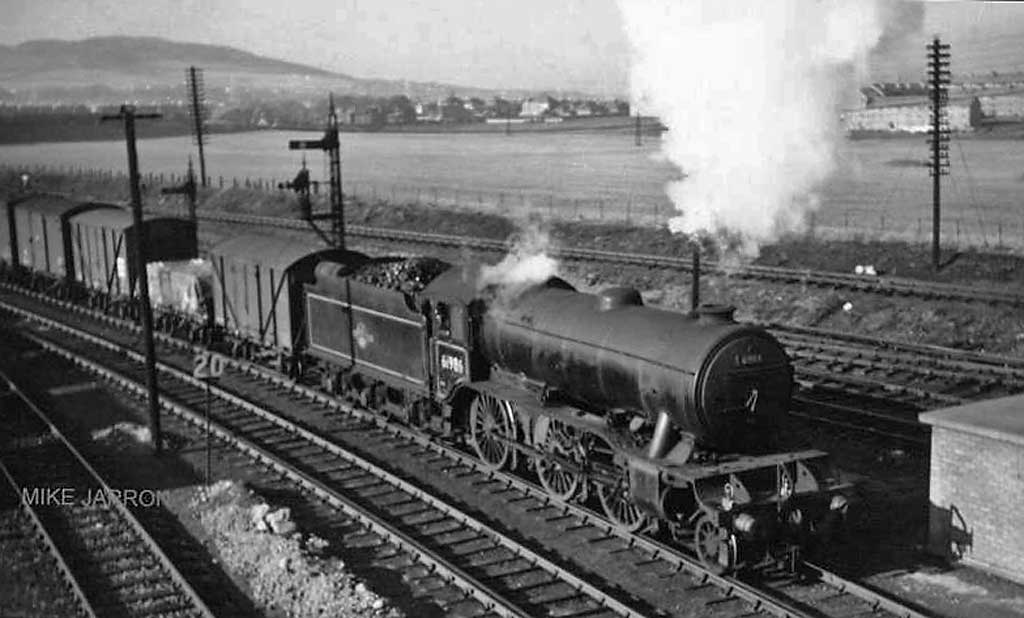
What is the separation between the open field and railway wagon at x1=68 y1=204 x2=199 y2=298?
67.9ft

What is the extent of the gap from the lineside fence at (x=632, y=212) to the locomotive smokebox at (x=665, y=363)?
24.5 meters

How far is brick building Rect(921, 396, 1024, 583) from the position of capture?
11.9 m

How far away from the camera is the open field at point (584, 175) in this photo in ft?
140

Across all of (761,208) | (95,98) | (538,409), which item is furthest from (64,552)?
(95,98)

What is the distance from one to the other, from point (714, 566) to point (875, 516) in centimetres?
349

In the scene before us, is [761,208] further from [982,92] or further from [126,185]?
[126,185]

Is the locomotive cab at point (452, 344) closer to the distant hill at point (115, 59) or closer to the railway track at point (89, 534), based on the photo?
the railway track at point (89, 534)

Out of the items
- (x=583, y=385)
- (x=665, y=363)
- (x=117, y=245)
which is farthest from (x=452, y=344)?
(x=117, y=245)

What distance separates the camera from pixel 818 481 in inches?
488

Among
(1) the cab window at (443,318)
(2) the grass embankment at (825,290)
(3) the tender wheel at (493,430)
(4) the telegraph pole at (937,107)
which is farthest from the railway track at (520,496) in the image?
(4) the telegraph pole at (937,107)

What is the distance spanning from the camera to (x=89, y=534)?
1468 cm

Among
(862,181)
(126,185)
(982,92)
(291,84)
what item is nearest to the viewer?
(982,92)

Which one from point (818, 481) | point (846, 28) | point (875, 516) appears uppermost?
point (846, 28)

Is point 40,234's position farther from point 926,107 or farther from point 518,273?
point 926,107
